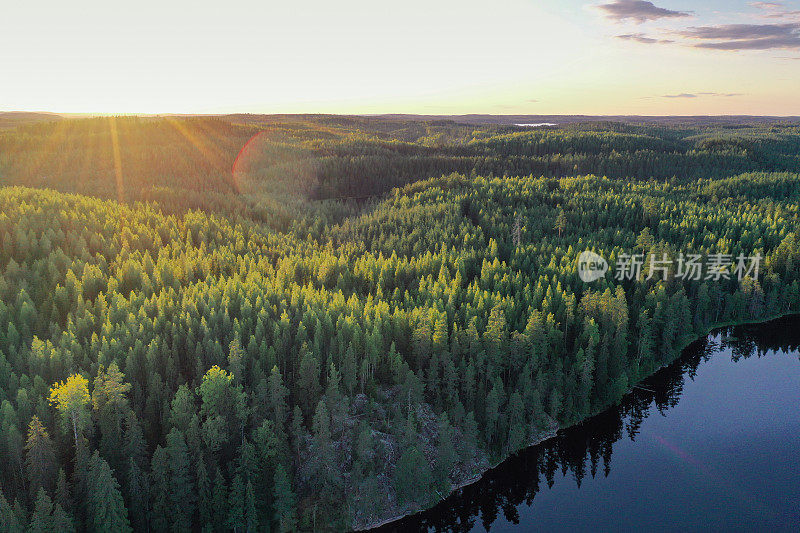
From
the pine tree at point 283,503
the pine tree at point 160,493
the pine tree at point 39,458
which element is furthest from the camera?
the pine tree at point 283,503

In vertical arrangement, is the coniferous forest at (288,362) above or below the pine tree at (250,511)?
above

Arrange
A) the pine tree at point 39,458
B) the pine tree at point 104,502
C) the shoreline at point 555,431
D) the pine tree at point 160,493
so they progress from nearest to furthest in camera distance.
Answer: the pine tree at point 104,502, the pine tree at point 39,458, the pine tree at point 160,493, the shoreline at point 555,431

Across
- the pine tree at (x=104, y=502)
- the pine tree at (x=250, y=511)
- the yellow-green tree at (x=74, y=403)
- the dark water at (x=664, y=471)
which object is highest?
the yellow-green tree at (x=74, y=403)

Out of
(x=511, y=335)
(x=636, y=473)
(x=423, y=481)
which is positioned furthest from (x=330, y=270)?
(x=636, y=473)

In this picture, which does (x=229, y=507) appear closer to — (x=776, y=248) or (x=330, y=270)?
(x=330, y=270)

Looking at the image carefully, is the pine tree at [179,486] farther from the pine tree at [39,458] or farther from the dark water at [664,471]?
the dark water at [664,471]

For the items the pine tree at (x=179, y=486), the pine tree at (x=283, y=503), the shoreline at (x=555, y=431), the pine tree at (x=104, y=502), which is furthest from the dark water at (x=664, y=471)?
the pine tree at (x=104, y=502)

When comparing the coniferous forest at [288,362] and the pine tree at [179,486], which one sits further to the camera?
the coniferous forest at [288,362]

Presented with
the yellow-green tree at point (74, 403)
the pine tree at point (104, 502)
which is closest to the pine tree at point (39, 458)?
the yellow-green tree at point (74, 403)
